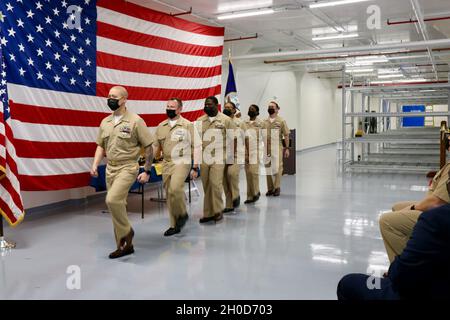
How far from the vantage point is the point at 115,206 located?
413 centimetres

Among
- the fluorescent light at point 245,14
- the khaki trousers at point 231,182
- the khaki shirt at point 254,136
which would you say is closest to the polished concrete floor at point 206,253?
the khaki trousers at point 231,182

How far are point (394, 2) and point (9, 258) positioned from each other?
7.62 metres

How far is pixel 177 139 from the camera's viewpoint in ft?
16.6

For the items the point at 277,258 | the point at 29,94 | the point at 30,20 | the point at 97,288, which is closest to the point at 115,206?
the point at 97,288

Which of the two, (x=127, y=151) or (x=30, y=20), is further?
(x=30, y=20)

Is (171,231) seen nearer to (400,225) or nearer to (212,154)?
(212,154)

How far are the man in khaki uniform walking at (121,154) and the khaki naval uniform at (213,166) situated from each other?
52.9 inches

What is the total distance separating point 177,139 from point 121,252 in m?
1.48

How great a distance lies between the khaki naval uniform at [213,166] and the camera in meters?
5.67

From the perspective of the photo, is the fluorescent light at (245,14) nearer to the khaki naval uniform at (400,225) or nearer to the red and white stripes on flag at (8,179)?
the red and white stripes on flag at (8,179)

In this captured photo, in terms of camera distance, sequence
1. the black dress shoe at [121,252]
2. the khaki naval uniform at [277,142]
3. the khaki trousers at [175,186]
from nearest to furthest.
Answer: the black dress shoe at [121,252] < the khaki trousers at [175,186] < the khaki naval uniform at [277,142]

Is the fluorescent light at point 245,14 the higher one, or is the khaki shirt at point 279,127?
the fluorescent light at point 245,14

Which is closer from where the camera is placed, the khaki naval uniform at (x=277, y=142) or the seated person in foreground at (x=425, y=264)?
the seated person in foreground at (x=425, y=264)
